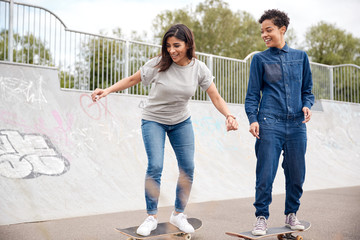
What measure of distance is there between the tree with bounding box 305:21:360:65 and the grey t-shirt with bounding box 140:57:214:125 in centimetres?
3984

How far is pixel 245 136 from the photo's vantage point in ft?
35.1

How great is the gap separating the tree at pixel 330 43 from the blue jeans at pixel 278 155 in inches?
1561

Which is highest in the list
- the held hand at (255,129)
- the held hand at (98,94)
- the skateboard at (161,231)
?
the held hand at (98,94)

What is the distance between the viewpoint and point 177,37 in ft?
11.6

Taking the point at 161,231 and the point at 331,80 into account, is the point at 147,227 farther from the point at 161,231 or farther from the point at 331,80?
the point at 331,80

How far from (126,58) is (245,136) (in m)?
4.15

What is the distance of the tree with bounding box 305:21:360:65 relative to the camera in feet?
131

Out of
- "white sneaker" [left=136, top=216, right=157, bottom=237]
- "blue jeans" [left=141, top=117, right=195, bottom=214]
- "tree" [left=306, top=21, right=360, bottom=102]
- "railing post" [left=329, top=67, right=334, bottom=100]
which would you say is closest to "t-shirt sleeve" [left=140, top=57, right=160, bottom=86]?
"blue jeans" [left=141, top=117, right=195, bottom=214]

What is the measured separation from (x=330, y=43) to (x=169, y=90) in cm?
4109

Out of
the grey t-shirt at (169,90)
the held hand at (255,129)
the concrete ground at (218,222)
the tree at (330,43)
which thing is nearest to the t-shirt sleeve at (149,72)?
the grey t-shirt at (169,90)

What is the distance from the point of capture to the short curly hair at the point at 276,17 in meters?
3.62

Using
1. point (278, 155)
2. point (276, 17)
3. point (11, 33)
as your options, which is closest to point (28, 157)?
point (11, 33)

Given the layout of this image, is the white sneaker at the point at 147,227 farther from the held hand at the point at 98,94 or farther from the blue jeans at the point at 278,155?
the held hand at the point at 98,94

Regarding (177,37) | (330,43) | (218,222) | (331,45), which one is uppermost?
(330,43)
